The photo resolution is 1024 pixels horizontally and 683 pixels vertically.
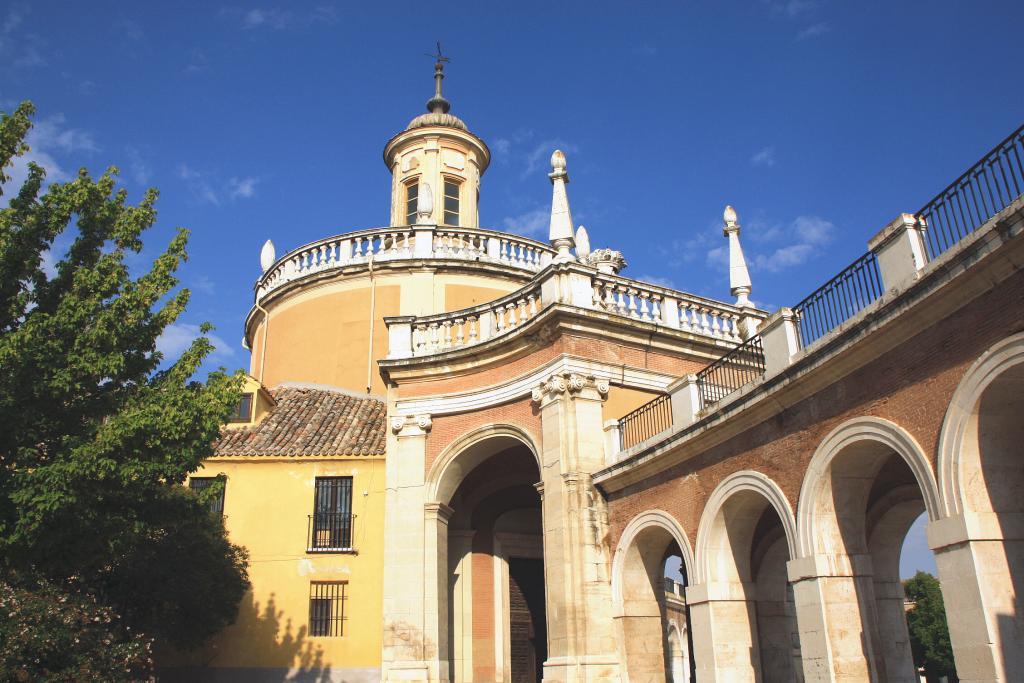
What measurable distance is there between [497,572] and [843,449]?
10406 millimetres

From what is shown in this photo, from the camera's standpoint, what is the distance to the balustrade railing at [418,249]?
22.6m

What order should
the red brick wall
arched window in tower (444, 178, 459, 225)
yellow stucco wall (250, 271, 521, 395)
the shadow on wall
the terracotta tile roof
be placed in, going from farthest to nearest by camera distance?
arched window in tower (444, 178, 459, 225) → yellow stucco wall (250, 271, 521, 395) → the terracotta tile roof → the shadow on wall → the red brick wall

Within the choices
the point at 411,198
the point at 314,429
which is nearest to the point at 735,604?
the point at 314,429

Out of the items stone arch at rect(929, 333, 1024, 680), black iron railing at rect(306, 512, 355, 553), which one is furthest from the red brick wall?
black iron railing at rect(306, 512, 355, 553)

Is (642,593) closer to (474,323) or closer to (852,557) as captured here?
(852,557)

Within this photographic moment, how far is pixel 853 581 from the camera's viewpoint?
34.3 ft

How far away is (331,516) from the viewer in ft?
61.2

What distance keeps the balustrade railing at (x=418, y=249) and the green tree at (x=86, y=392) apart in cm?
980

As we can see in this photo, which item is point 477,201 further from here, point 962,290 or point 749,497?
point 962,290

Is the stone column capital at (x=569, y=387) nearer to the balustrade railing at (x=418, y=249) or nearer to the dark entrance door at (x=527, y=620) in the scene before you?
the dark entrance door at (x=527, y=620)

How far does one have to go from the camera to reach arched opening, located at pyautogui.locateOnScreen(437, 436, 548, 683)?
711 inches

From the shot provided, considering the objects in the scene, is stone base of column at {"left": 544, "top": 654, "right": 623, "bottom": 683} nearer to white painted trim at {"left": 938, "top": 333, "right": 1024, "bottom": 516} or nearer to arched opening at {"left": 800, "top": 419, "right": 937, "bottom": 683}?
arched opening at {"left": 800, "top": 419, "right": 937, "bottom": 683}

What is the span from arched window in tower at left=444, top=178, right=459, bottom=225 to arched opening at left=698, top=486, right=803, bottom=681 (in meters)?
15.7

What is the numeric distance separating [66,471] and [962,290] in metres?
9.91
